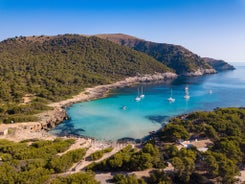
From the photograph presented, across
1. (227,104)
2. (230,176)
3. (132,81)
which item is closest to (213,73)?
(132,81)

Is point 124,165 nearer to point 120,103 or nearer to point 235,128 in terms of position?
point 235,128

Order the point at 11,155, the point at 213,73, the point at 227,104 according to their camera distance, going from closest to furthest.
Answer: the point at 11,155 < the point at 227,104 < the point at 213,73

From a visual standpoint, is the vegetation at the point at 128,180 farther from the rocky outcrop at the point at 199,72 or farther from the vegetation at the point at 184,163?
the rocky outcrop at the point at 199,72

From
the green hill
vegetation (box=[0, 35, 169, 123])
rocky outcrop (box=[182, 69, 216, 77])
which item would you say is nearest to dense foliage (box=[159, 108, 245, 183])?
vegetation (box=[0, 35, 169, 123])

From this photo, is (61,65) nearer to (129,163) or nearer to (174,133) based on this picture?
(174,133)

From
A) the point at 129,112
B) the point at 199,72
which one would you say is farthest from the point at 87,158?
the point at 199,72
